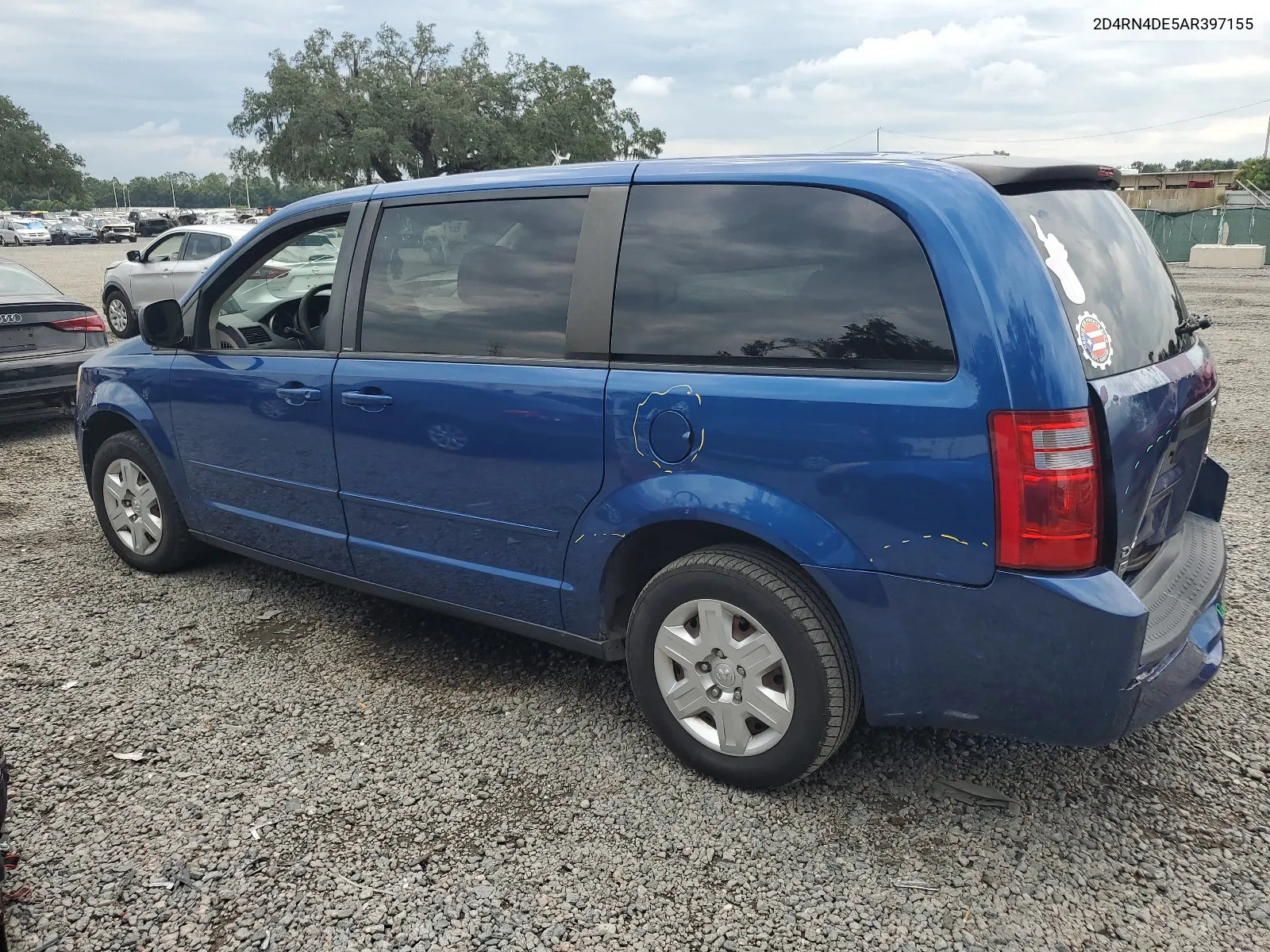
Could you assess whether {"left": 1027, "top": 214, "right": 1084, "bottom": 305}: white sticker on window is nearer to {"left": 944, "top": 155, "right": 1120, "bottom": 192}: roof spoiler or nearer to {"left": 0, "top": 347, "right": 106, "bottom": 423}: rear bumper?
{"left": 944, "top": 155, "right": 1120, "bottom": 192}: roof spoiler

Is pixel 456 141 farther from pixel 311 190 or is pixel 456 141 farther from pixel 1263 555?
pixel 1263 555

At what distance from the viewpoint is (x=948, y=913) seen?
234 centimetres

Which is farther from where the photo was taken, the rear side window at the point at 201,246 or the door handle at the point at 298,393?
the rear side window at the point at 201,246

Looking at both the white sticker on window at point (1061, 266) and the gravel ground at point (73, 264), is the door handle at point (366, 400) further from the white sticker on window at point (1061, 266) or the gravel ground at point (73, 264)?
the gravel ground at point (73, 264)

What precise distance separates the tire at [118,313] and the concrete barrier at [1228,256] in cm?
2586

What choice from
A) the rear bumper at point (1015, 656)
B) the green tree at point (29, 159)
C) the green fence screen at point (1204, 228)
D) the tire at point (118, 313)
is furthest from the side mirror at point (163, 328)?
the green tree at point (29, 159)

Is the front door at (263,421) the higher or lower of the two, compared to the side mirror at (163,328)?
lower

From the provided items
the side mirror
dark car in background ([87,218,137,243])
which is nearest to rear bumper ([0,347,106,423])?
the side mirror

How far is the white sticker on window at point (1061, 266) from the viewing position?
92.7 inches

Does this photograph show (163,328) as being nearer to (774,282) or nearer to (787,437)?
(774,282)

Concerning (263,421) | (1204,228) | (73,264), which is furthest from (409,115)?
(263,421)

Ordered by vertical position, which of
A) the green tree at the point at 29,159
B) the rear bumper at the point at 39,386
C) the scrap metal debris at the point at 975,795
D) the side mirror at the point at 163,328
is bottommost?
the scrap metal debris at the point at 975,795

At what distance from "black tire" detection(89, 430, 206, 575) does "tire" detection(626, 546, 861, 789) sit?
2.67 m

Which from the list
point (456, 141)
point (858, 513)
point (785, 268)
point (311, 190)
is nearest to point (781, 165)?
point (785, 268)
